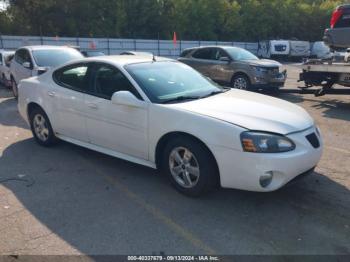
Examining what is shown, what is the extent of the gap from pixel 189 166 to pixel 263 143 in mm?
904

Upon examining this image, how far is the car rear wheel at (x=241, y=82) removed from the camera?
11742 mm

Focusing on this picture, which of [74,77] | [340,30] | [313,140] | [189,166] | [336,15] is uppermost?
[336,15]

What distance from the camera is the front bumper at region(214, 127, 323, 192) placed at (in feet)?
12.2

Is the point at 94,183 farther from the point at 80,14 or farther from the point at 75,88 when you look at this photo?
the point at 80,14

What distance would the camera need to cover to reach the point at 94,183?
4.79 metres

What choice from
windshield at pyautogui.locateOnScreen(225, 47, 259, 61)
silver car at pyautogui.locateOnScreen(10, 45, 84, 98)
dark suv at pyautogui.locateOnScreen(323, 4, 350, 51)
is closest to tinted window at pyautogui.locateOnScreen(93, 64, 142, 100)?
silver car at pyautogui.locateOnScreen(10, 45, 84, 98)

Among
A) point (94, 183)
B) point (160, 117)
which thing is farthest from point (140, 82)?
point (94, 183)

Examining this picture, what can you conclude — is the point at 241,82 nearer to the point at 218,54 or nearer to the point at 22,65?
the point at 218,54

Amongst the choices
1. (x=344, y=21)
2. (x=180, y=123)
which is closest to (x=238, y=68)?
(x=344, y=21)

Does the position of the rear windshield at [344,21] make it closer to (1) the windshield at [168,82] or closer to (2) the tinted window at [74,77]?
(1) the windshield at [168,82]

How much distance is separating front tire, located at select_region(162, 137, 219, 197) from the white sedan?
1 centimetres

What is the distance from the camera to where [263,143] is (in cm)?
375

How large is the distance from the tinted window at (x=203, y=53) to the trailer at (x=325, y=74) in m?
3.73

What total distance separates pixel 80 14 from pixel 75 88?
126ft
